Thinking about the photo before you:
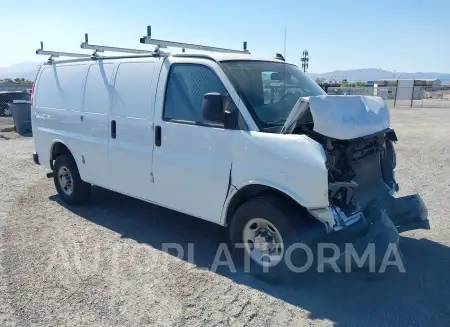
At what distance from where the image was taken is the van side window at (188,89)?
452 centimetres

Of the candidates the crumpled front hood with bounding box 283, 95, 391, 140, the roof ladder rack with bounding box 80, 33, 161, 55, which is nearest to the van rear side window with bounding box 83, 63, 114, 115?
the roof ladder rack with bounding box 80, 33, 161, 55

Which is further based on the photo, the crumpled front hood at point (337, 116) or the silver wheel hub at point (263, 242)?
the silver wheel hub at point (263, 242)

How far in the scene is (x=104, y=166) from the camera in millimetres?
5805

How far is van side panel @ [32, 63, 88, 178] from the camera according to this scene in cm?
625

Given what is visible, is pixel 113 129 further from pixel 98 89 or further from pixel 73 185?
pixel 73 185

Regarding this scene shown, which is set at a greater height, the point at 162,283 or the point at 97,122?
the point at 97,122

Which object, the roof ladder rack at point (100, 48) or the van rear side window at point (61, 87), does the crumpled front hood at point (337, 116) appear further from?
the van rear side window at point (61, 87)

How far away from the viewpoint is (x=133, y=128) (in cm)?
525

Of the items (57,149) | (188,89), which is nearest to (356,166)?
(188,89)

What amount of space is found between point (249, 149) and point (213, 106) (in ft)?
1.79

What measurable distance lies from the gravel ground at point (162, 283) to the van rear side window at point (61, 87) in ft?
5.58

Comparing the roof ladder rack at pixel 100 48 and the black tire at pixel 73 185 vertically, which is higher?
the roof ladder rack at pixel 100 48

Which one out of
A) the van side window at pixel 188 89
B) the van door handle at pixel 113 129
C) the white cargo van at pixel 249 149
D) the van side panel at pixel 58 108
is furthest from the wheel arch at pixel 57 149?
the van side window at pixel 188 89

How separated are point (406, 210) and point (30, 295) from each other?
4014 millimetres
